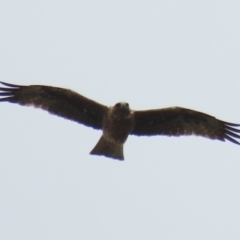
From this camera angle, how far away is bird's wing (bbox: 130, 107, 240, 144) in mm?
15398

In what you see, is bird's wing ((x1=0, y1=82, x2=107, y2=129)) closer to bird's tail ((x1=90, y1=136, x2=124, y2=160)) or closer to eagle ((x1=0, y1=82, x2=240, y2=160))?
eagle ((x1=0, y1=82, x2=240, y2=160))

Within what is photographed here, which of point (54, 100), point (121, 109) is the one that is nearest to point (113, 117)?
point (121, 109)

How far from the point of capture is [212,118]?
15617 mm

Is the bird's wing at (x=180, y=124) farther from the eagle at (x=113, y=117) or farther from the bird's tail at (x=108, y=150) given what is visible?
the bird's tail at (x=108, y=150)

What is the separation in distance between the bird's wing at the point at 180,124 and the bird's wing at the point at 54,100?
0.70 m

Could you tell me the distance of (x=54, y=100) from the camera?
1523 cm

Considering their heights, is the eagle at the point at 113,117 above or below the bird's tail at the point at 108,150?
above

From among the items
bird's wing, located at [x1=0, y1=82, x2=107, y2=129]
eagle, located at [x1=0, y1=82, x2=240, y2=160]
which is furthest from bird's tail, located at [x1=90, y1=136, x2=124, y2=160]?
bird's wing, located at [x1=0, y1=82, x2=107, y2=129]

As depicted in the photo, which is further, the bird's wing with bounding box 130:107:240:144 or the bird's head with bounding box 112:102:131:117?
the bird's wing with bounding box 130:107:240:144

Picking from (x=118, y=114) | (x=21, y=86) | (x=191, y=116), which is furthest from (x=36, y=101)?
(x=191, y=116)

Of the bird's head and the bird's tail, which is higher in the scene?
the bird's head

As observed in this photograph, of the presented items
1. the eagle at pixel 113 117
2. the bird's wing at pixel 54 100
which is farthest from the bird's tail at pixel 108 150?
the bird's wing at pixel 54 100

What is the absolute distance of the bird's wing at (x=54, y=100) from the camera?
49.8 ft

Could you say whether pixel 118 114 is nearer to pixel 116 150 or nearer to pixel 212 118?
pixel 116 150
